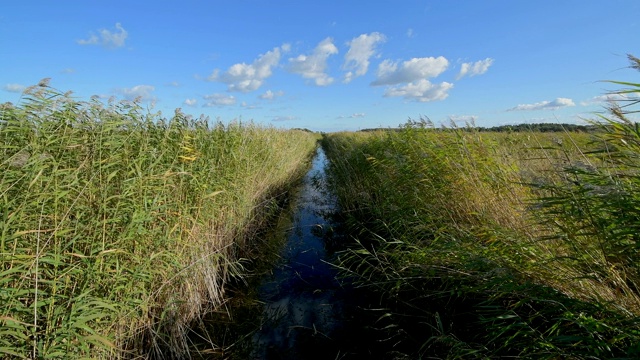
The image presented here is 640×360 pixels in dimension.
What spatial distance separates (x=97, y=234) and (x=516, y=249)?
156 inches

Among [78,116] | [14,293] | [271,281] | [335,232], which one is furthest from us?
→ [335,232]

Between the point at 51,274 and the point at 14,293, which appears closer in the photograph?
the point at 14,293

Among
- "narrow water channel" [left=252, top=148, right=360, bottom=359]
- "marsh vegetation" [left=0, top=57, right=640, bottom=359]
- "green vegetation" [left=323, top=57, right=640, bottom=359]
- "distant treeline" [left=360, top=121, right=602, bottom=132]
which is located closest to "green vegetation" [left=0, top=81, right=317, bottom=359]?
"marsh vegetation" [left=0, top=57, right=640, bottom=359]

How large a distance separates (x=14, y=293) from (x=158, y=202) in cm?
151

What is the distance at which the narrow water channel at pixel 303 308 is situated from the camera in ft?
13.0

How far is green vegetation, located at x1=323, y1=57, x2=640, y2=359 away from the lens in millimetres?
2438

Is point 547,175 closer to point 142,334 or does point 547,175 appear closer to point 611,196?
point 611,196

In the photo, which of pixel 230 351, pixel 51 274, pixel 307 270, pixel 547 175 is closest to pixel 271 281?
pixel 307 270

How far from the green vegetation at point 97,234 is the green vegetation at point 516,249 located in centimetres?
247

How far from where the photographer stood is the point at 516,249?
11.0 ft

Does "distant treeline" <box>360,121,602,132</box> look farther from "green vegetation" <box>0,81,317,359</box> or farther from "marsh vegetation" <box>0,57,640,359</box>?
"green vegetation" <box>0,81,317,359</box>

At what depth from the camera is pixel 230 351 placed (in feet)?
12.8

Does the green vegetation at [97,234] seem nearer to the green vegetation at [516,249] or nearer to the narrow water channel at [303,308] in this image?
the narrow water channel at [303,308]

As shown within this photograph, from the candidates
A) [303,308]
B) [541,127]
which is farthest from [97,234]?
[541,127]
